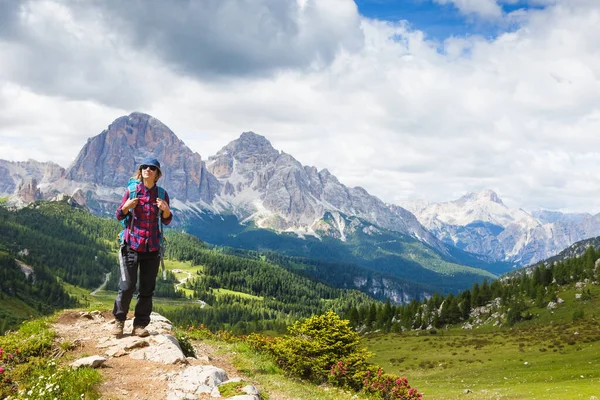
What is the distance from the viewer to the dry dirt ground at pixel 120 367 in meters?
11.6

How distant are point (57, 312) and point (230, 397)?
15.7m

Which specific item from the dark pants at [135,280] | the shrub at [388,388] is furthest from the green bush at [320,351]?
the dark pants at [135,280]

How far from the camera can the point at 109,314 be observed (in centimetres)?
2331

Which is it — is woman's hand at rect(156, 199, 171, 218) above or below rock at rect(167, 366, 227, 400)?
above

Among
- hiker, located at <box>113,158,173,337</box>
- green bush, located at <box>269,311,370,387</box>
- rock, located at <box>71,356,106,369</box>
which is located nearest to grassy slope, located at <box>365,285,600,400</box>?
green bush, located at <box>269,311,370,387</box>

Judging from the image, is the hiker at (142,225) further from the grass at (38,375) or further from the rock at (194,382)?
the rock at (194,382)

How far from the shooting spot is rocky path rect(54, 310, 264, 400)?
11.7 m

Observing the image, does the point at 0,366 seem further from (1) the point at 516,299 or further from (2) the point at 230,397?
(1) the point at 516,299

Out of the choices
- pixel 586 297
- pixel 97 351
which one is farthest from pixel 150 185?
pixel 586 297

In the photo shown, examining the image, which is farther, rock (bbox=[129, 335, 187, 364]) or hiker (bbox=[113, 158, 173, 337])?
hiker (bbox=[113, 158, 173, 337])

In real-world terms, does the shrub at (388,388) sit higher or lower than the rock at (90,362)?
lower

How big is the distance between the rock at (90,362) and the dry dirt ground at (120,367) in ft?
0.67

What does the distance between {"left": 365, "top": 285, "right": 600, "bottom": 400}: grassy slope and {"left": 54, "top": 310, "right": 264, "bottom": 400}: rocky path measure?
20.4 m

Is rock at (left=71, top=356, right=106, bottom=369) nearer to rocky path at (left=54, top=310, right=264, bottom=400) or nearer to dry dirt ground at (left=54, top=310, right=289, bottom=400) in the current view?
rocky path at (left=54, top=310, right=264, bottom=400)
